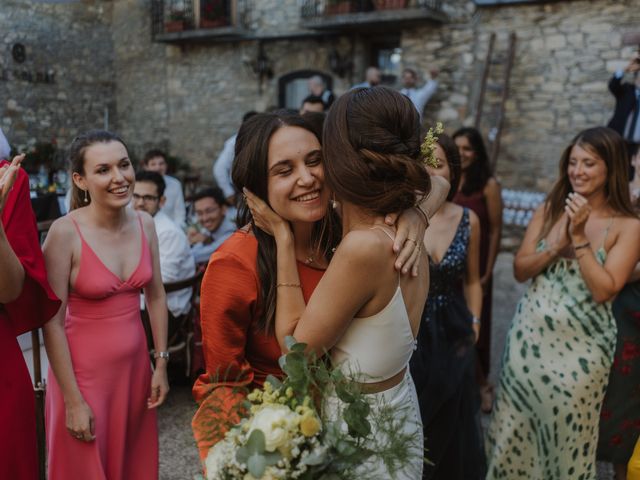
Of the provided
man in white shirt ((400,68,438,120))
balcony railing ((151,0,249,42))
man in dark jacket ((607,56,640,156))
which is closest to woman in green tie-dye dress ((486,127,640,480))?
man in dark jacket ((607,56,640,156))

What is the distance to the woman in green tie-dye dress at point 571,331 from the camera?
9.46 ft

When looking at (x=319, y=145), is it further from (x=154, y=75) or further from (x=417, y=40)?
(x=154, y=75)

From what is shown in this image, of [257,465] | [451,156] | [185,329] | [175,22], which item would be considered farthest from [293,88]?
[257,465]

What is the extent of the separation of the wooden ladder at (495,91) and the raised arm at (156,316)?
8.20 meters

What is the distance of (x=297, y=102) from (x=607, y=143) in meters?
10.6

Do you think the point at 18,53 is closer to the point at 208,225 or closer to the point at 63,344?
the point at 208,225

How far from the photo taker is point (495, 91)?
10.2 m

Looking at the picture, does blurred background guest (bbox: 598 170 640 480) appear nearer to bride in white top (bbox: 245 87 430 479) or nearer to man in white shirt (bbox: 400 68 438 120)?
bride in white top (bbox: 245 87 430 479)

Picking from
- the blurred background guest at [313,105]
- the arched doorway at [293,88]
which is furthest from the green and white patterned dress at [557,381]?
the arched doorway at [293,88]

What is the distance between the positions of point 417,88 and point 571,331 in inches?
330

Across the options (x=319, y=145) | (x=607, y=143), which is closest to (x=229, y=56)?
(x=607, y=143)

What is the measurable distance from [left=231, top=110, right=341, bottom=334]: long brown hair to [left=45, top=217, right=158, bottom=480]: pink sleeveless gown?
1.01 meters

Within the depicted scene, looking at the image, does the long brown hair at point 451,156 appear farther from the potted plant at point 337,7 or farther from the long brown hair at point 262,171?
the potted plant at point 337,7

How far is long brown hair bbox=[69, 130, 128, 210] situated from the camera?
8.46ft
